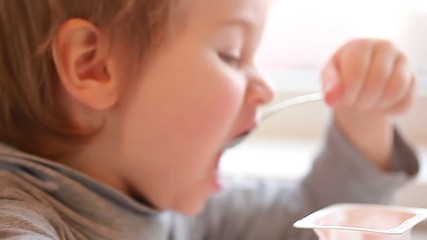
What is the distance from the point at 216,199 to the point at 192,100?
203mm

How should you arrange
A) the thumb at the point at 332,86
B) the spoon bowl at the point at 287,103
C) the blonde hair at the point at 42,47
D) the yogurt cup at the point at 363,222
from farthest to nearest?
the spoon bowl at the point at 287,103, the thumb at the point at 332,86, the blonde hair at the point at 42,47, the yogurt cup at the point at 363,222

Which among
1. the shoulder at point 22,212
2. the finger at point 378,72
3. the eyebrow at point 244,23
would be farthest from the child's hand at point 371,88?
the shoulder at point 22,212

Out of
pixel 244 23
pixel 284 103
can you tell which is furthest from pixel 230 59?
pixel 284 103

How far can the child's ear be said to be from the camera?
642mm

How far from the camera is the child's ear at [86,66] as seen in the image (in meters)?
0.64

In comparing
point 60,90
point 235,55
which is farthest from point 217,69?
point 60,90

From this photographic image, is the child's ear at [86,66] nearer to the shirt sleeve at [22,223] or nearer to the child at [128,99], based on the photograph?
the child at [128,99]

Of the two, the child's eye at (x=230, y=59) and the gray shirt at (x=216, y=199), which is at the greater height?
the child's eye at (x=230, y=59)

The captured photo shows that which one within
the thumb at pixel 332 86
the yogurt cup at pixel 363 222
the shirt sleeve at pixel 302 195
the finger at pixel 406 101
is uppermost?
the thumb at pixel 332 86

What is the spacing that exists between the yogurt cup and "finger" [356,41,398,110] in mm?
180

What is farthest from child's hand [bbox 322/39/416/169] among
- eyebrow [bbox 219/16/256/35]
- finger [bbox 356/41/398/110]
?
eyebrow [bbox 219/16/256/35]

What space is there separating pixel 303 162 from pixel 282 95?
0.10 m

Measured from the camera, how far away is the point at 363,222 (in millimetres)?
601

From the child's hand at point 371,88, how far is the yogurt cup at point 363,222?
163 millimetres
